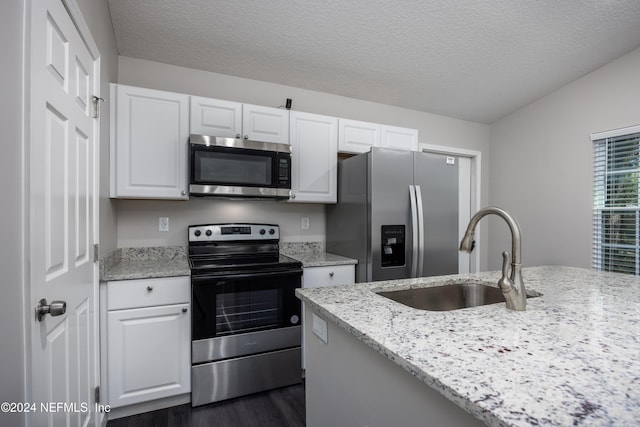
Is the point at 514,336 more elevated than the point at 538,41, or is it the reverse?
the point at 538,41

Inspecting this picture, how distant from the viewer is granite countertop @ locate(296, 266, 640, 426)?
531 millimetres

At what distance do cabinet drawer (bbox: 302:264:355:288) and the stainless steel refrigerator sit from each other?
76mm

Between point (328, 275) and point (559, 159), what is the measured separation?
114 inches

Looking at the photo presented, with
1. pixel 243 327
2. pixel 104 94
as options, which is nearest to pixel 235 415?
pixel 243 327

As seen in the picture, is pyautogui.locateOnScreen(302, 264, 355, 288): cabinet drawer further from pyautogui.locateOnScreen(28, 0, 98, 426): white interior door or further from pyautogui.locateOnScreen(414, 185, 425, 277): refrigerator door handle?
pyautogui.locateOnScreen(28, 0, 98, 426): white interior door

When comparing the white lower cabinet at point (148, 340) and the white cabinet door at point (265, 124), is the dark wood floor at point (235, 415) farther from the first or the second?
the white cabinet door at point (265, 124)

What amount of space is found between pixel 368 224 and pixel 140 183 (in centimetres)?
163

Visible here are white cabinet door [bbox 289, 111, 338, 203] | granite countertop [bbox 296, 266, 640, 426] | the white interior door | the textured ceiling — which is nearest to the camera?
granite countertop [bbox 296, 266, 640, 426]

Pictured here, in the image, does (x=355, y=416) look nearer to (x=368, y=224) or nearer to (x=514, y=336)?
(x=514, y=336)

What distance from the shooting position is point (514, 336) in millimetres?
843

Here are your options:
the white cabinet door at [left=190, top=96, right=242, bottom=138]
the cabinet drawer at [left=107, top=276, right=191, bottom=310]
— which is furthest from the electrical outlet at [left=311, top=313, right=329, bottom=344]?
the white cabinet door at [left=190, top=96, right=242, bottom=138]

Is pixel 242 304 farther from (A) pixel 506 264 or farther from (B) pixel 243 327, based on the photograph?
(A) pixel 506 264

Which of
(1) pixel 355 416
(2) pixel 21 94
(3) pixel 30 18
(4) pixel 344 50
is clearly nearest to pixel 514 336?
(1) pixel 355 416

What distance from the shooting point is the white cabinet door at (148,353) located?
185 centimetres
